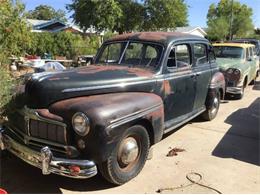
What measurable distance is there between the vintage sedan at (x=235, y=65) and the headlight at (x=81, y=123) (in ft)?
21.3

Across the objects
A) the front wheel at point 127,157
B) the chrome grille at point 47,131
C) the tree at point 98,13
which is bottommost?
the front wheel at point 127,157

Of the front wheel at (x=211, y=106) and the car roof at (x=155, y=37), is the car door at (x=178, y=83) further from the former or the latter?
the front wheel at (x=211, y=106)

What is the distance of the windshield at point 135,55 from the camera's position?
17.6 feet

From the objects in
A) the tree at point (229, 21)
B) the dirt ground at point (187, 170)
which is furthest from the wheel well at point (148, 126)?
the tree at point (229, 21)

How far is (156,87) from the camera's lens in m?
5.00

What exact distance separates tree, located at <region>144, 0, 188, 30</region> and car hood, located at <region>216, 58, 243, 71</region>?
21.1 metres

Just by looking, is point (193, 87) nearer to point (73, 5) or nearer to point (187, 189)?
point (187, 189)

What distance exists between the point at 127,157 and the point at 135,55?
195cm

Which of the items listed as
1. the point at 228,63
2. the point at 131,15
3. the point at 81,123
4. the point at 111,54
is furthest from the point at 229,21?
the point at 81,123

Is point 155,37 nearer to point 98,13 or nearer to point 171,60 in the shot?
point 171,60

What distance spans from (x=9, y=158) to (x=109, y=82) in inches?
79.9

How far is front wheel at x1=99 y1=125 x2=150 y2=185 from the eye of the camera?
400cm

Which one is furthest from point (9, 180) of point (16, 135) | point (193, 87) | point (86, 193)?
point (193, 87)

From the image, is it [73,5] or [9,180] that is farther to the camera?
[73,5]
